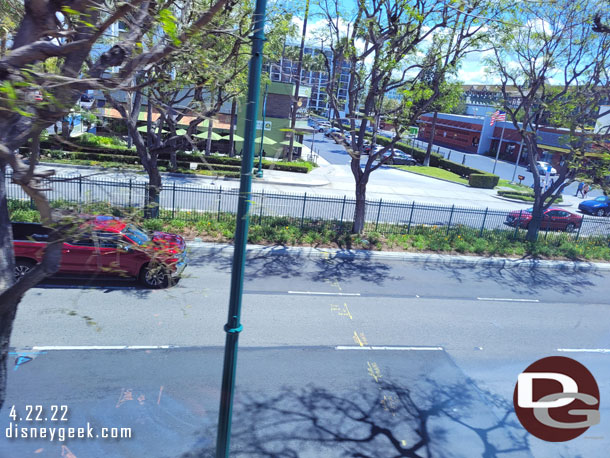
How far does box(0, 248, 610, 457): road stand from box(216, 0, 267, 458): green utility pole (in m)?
1.48

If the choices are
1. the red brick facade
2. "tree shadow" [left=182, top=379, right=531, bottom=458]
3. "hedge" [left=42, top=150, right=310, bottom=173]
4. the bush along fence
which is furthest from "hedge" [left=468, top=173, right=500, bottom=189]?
"tree shadow" [left=182, top=379, right=531, bottom=458]

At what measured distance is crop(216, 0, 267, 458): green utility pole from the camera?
4.21m

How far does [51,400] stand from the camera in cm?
698

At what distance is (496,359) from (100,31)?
31.1 feet

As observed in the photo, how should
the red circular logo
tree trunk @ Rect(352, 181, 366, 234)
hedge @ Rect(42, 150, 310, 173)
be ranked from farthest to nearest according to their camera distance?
hedge @ Rect(42, 150, 310, 173) → tree trunk @ Rect(352, 181, 366, 234) → the red circular logo

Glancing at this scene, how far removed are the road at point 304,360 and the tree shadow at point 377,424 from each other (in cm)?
2

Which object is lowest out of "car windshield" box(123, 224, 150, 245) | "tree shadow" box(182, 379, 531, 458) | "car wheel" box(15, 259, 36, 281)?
"tree shadow" box(182, 379, 531, 458)

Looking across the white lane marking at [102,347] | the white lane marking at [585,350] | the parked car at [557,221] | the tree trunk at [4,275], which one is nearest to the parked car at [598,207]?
the parked car at [557,221]

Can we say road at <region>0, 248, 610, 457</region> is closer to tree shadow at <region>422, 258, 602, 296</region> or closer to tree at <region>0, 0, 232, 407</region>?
tree at <region>0, 0, 232, 407</region>

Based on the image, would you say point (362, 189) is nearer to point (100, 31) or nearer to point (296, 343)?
point (296, 343)

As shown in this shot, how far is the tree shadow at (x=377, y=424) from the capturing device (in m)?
6.64

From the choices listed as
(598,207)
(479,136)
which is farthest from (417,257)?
(479,136)

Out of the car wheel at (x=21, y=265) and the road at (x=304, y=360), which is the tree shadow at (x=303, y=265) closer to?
the road at (x=304, y=360)

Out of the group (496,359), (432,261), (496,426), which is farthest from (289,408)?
(432,261)
